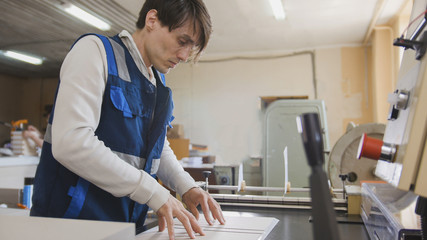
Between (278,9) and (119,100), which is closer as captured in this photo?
(119,100)

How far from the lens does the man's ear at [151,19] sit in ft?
2.99

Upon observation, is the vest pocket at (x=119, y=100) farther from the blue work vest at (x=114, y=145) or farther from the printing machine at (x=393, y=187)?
the printing machine at (x=393, y=187)

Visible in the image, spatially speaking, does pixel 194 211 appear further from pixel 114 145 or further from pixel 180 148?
pixel 180 148

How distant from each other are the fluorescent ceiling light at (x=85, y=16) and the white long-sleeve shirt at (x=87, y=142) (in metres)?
3.28

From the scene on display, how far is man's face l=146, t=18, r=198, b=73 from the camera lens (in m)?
0.92

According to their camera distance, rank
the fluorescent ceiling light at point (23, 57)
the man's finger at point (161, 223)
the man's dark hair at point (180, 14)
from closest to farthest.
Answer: the man's finger at point (161, 223)
the man's dark hair at point (180, 14)
the fluorescent ceiling light at point (23, 57)

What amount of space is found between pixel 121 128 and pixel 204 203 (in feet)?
0.94

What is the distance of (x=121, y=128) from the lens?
2.69 ft

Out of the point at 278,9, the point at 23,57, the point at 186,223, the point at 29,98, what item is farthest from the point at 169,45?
the point at 29,98

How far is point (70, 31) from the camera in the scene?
14.4 ft

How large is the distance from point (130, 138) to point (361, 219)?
69 centimetres

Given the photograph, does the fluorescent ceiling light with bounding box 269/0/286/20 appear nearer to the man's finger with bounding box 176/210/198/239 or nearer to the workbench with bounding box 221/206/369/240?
the workbench with bounding box 221/206/369/240

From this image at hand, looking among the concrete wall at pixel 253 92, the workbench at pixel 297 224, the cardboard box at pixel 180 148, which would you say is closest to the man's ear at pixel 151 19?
the workbench at pixel 297 224

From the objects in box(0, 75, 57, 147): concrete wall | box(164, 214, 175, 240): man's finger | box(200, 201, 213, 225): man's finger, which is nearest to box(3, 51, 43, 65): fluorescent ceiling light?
box(0, 75, 57, 147): concrete wall
